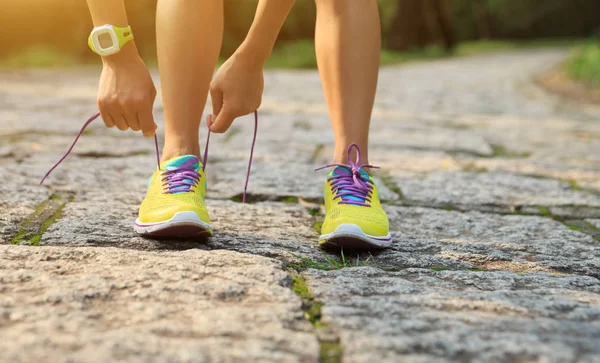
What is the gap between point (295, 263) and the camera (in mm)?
1363

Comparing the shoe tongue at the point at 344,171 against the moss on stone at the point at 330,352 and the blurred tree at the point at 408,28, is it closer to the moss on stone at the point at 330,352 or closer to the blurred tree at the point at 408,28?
the moss on stone at the point at 330,352

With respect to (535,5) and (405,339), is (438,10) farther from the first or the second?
(405,339)

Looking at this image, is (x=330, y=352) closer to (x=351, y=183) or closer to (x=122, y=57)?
(x=351, y=183)

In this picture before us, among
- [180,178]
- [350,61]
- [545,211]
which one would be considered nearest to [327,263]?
[180,178]

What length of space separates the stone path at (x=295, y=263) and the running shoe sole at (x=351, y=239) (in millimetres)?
26

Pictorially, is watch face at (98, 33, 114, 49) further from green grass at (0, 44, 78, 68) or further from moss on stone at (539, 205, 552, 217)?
green grass at (0, 44, 78, 68)

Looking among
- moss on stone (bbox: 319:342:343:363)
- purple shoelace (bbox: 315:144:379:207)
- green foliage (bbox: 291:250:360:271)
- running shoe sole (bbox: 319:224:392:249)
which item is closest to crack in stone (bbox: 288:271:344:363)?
moss on stone (bbox: 319:342:343:363)

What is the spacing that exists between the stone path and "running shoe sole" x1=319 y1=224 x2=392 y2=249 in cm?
3

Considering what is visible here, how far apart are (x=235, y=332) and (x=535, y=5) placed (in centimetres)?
3132

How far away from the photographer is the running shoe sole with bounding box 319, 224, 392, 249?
1448 millimetres

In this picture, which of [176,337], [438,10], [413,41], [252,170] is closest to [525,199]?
[252,170]

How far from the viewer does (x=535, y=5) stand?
1153 inches

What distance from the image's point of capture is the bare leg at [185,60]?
5.15 feet

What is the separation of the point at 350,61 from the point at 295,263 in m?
0.54
